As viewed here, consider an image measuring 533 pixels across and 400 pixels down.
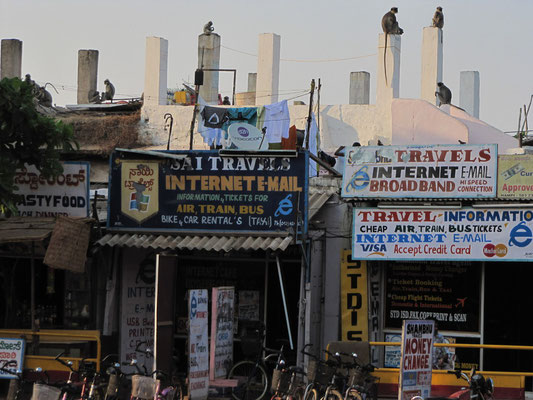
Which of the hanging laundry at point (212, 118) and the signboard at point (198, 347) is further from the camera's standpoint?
the hanging laundry at point (212, 118)

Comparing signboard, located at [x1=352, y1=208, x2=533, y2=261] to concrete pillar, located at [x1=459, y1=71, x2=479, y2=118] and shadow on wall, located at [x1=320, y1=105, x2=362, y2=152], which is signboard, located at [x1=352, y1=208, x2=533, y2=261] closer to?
shadow on wall, located at [x1=320, y1=105, x2=362, y2=152]

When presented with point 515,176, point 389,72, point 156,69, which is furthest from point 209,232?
point 156,69

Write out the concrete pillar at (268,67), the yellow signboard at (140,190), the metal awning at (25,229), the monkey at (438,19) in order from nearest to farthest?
A: the metal awning at (25,229)
the yellow signboard at (140,190)
the monkey at (438,19)
the concrete pillar at (268,67)

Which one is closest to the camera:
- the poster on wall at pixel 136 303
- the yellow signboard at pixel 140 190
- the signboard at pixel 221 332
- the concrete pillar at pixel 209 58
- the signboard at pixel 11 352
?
the signboard at pixel 221 332

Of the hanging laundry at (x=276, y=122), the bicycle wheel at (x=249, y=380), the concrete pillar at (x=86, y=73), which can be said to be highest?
the concrete pillar at (x=86, y=73)

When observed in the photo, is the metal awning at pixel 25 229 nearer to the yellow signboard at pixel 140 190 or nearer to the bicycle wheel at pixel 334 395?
the yellow signboard at pixel 140 190

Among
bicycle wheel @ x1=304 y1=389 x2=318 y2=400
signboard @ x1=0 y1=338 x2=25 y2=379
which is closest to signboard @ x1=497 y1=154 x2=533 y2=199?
bicycle wheel @ x1=304 y1=389 x2=318 y2=400

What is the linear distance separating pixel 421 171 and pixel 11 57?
64.8ft

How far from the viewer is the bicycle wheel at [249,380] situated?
1415 centimetres

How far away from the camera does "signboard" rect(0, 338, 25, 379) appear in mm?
14500

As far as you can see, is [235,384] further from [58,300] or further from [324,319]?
[58,300]

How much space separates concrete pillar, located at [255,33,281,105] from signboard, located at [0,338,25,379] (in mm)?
13034

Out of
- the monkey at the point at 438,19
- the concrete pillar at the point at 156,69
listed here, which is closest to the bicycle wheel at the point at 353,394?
the monkey at the point at 438,19

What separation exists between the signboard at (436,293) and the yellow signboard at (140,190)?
435 cm
